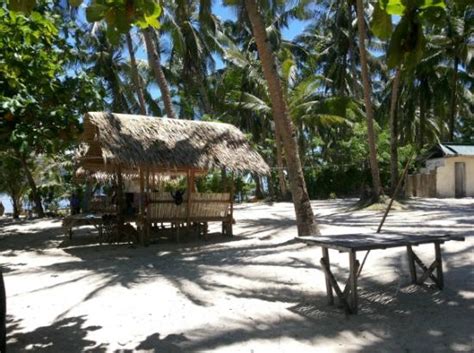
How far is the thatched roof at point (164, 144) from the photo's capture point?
11.3 meters

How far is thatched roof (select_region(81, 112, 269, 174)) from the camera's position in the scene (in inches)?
444

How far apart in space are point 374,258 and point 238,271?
7.30 feet

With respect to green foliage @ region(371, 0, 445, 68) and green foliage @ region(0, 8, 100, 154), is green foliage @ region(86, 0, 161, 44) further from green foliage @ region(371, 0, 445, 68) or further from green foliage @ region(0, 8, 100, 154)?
green foliage @ region(0, 8, 100, 154)

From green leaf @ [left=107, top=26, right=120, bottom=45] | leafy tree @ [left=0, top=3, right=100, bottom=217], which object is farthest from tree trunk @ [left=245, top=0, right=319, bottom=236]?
green leaf @ [left=107, top=26, right=120, bottom=45]

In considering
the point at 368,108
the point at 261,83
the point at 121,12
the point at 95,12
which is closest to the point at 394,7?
the point at 121,12

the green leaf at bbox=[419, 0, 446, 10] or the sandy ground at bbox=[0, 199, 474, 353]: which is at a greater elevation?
the green leaf at bbox=[419, 0, 446, 10]

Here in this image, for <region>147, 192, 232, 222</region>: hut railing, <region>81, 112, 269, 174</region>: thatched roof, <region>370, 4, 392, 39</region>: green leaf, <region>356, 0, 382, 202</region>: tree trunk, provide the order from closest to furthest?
<region>370, 4, 392, 39</region>: green leaf, <region>81, 112, 269, 174</region>: thatched roof, <region>147, 192, 232, 222</region>: hut railing, <region>356, 0, 382, 202</region>: tree trunk

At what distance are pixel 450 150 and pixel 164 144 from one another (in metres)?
18.7

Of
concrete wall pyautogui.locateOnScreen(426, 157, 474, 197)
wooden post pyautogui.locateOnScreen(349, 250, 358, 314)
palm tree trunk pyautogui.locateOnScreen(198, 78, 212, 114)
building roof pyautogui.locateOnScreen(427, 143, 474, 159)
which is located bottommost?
wooden post pyautogui.locateOnScreen(349, 250, 358, 314)

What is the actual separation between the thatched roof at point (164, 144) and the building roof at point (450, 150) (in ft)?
52.5

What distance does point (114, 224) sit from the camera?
12609 millimetres

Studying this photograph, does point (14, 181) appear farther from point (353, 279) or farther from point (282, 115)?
point (353, 279)

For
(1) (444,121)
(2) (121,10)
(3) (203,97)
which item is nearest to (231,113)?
(3) (203,97)

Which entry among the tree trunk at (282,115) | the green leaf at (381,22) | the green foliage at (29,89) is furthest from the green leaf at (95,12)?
the tree trunk at (282,115)
